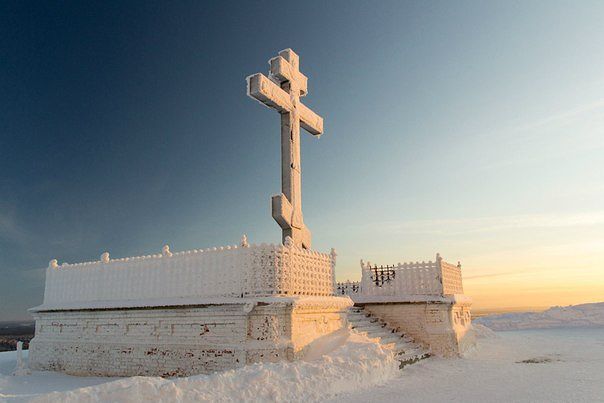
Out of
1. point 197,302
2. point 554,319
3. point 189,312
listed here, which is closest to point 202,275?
point 197,302

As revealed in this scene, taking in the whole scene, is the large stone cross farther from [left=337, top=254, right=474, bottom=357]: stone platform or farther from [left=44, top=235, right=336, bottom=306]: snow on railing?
[left=337, top=254, right=474, bottom=357]: stone platform

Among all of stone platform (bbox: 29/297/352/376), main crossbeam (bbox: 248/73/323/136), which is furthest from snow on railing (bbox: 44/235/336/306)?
main crossbeam (bbox: 248/73/323/136)

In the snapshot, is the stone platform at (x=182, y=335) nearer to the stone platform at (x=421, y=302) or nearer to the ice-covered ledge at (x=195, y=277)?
the ice-covered ledge at (x=195, y=277)

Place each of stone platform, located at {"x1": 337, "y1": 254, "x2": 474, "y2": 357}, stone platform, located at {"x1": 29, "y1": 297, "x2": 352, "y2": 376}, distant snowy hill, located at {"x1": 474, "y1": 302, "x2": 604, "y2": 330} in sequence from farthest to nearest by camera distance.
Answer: distant snowy hill, located at {"x1": 474, "y1": 302, "x2": 604, "y2": 330}
stone platform, located at {"x1": 337, "y1": 254, "x2": 474, "y2": 357}
stone platform, located at {"x1": 29, "y1": 297, "x2": 352, "y2": 376}

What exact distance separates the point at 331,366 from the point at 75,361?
908 centimetres

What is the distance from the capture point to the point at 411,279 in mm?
17250

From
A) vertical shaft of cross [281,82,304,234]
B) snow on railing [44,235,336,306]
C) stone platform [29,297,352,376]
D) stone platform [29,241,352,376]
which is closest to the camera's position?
stone platform [29,297,352,376]

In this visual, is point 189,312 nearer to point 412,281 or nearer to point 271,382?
point 271,382

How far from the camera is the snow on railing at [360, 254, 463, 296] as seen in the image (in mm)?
16781

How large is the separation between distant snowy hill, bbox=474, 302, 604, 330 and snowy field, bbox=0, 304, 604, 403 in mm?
19697

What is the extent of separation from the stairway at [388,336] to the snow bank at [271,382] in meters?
2.45

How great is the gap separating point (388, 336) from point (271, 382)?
811 centimetres

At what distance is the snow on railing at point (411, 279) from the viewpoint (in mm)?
16781

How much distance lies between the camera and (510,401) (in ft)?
27.7
